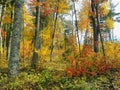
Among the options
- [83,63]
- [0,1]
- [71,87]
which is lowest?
[71,87]

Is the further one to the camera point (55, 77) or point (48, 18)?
point (48, 18)

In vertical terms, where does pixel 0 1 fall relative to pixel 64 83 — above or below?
above

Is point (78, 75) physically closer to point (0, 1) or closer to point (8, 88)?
point (8, 88)

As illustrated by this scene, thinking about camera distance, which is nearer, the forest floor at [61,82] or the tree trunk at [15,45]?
the forest floor at [61,82]

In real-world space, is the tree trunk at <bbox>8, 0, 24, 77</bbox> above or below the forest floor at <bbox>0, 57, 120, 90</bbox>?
above

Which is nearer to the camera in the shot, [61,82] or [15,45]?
[61,82]

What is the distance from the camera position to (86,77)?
11789 mm

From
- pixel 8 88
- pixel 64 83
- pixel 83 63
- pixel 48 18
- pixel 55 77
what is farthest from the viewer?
pixel 48 18

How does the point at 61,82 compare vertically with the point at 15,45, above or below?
below

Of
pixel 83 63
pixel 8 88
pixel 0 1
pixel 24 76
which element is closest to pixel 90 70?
pixel 83 63

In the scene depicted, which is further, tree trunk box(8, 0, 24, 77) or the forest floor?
tree trunk box(8, 0, 24, 77)

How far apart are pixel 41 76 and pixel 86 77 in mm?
2287

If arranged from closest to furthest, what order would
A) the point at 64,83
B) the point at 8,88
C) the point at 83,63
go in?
the point at 8,88 → the point at 64,83 → the point at 83,63

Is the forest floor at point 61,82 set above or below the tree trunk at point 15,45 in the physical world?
below
